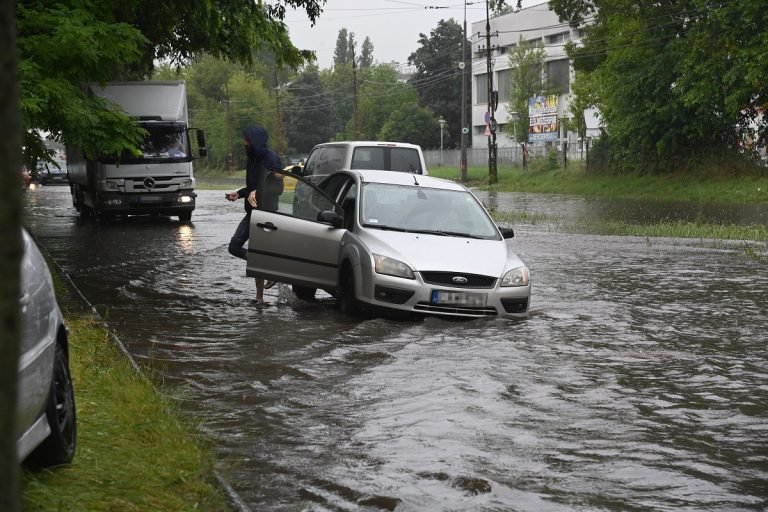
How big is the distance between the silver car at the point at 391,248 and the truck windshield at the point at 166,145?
46.7ft

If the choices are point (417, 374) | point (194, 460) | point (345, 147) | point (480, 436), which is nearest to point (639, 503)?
point (480, 436)

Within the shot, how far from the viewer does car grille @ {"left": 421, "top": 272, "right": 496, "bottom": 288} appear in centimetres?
1099

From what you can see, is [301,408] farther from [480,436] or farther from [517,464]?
[517,464]

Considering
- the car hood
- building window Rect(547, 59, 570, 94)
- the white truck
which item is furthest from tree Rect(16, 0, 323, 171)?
building window Rect(547, 59, 570, 94)

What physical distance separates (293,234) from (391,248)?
1.41 m

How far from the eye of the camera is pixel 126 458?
5594 millimetres

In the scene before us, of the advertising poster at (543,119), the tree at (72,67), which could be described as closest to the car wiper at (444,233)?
the tree at (72,67)

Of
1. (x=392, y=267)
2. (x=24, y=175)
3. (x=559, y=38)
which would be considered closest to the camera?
(x=392, y=267)

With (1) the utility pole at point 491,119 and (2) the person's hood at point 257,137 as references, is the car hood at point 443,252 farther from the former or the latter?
(1) the utility pole at point 491,119

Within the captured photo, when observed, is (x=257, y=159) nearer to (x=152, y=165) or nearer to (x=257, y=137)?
(x=257, y=137)

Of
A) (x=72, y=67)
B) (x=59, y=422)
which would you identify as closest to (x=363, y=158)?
(x=72, y=67)

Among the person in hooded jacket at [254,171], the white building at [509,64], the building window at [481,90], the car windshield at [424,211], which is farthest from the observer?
the building window at [481,90]

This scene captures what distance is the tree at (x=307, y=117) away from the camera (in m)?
114

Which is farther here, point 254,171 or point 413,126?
point 413,126
